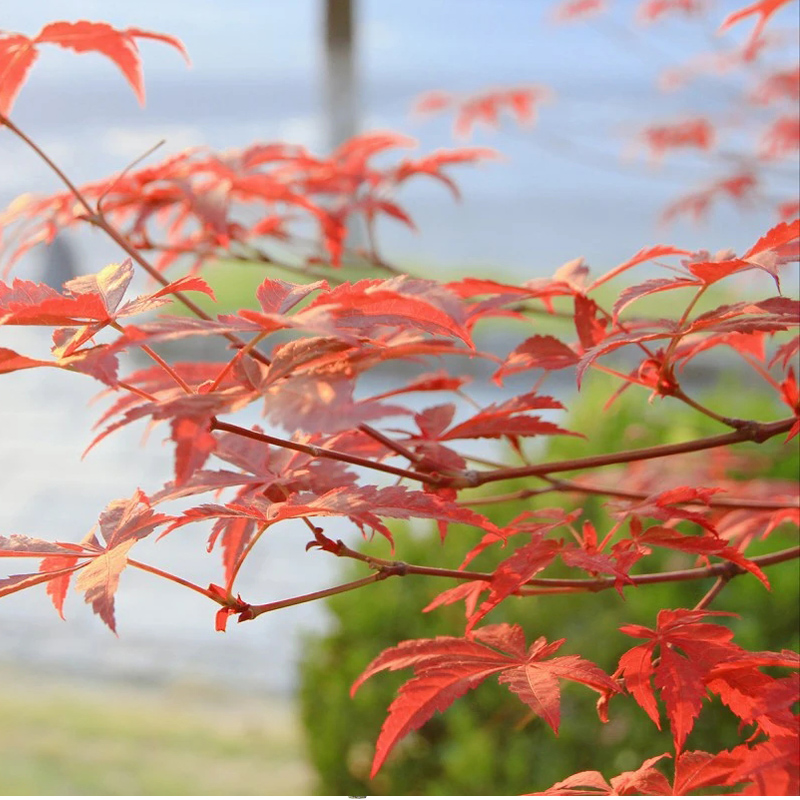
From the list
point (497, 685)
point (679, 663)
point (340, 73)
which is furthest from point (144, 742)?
point (340, 73)

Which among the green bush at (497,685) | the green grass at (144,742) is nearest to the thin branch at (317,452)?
the green bush at (497,685)

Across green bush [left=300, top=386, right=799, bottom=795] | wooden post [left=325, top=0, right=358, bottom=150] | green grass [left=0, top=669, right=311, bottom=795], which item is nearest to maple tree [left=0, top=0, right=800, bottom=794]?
green bush [left=300, top=386, right=799, bottom=795]

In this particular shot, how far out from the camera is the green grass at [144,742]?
2406 mm

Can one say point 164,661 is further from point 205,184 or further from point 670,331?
point 670,331

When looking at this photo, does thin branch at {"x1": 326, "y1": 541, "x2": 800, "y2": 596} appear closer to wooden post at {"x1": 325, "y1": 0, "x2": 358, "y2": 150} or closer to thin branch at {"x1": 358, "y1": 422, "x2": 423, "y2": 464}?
thin branch at {"x1": 358, "y1": 422, "x2": 423, "y2": 464}

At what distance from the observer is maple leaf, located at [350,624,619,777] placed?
1.69 feet

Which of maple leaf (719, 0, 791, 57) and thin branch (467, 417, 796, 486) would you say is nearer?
thin branch (467, 417, 796, 486)

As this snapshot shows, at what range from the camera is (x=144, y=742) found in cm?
257

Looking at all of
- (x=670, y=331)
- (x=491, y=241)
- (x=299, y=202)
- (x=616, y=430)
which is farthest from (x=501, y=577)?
(x=491, y=241)

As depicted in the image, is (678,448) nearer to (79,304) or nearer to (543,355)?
(543,355)

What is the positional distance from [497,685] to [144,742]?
4.36 feet

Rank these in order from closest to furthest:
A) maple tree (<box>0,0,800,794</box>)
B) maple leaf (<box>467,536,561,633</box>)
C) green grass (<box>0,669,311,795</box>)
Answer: maple tree (<box>0,0,800,794</box>) → maple leaf (<box>467,536,561,633</box>) → green grass (<box>0,669,311,795</box>)

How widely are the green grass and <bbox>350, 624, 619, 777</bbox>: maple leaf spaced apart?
175 centimetres

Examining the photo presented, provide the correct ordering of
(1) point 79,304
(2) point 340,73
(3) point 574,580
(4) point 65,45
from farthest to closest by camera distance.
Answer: (2) point 340,73, (4) point 65,45, (3) point 574,580, (1) point 79,304
